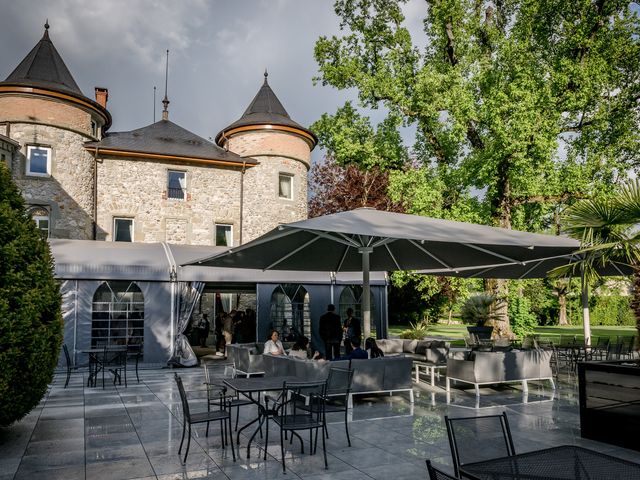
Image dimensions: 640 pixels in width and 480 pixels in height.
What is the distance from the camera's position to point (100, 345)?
1413 centimetres

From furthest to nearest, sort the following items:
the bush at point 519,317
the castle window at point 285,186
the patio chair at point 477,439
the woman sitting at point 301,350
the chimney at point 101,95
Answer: the chimney at point 101,95 → the castle window at point 285,186 → the bush at point 519,317 → the woman sitting at point 301,350 → the patio chair at point 477,439

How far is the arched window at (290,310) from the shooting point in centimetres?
1659

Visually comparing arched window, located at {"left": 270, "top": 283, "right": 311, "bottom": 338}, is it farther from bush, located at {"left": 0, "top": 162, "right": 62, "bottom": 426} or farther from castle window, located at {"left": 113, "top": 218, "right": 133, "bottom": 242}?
bush, located at {"left": 0, "top": 162, "right": 62, "bottom": 426}

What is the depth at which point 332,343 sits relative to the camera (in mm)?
11625

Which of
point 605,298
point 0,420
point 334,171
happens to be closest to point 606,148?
point 334,171

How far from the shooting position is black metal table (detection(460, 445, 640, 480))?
2920 millimetres

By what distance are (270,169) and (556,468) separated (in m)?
19.9

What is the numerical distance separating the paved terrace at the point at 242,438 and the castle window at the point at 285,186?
13.7 meters

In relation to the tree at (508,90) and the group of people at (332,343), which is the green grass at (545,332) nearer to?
the tree at (508,90)

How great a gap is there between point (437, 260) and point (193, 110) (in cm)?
11701

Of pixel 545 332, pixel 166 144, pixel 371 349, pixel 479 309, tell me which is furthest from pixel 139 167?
pixel 545 332

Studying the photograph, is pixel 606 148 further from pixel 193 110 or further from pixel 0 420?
pixel 193 110

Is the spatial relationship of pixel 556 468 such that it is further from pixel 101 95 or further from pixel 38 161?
pixel 101 95

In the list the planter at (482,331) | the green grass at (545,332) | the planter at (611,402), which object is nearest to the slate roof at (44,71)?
the planter at (482,331)
